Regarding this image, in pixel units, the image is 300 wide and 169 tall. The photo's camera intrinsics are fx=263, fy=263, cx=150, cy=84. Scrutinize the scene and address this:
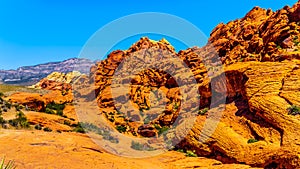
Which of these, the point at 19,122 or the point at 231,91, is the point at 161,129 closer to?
the point at 231,91

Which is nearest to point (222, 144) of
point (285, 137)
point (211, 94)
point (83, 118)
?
point (285, 137)

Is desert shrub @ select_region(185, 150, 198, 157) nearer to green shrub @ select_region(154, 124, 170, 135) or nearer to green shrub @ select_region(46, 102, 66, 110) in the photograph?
green shrub @ select_region(154, 124, 170, 135)

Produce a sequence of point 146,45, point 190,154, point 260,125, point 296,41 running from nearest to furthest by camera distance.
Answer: point 260,125 → point 190,154 → point 296,41 → point 146,45

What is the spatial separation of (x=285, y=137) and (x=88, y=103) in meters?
39.7

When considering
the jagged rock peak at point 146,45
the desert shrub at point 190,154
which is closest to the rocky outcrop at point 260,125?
the desert shrub at point 190,154

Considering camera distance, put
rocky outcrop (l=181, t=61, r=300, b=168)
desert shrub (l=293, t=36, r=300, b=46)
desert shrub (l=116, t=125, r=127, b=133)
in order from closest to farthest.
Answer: rocky outcrop (l=181, t=61, r=300, b=168) < desert shrub (l=293, t=36, r=300, b=46) < desert shrub (l=116, t=125, r=127, b=133)

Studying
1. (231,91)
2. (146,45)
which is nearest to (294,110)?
(231,91)

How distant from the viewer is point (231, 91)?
23688 mm

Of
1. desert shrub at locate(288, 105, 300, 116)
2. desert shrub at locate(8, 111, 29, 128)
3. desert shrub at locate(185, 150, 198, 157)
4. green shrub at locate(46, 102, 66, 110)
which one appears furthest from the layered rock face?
desert shrub at locate(8, 111, 29, 128)

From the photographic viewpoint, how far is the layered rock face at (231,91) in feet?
50.6

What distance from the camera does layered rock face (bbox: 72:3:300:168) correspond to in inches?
608

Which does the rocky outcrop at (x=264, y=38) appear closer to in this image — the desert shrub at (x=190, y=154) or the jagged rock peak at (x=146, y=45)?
the desert shrub at (x=190, y=154)

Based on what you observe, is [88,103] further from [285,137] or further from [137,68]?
[285,137]

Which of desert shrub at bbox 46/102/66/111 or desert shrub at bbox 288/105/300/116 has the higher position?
desert shrub at bbox 46/102/66/111
